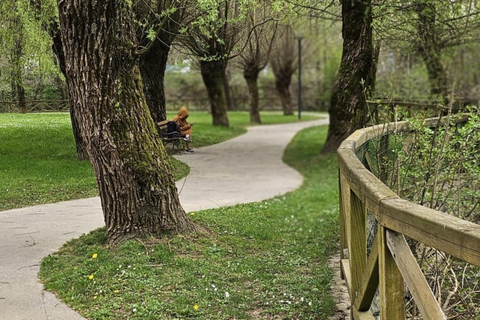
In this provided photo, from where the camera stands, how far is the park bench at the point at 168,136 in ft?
28.7

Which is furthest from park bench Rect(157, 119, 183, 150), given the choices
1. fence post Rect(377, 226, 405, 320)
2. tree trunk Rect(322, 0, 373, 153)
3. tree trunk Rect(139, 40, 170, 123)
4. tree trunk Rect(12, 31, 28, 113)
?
fence post Rect(377, 226, 405, 320)

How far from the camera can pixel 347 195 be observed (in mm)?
3961

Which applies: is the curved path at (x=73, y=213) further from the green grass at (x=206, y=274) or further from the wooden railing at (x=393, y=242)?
the wooden railing at (x=393, y=242)

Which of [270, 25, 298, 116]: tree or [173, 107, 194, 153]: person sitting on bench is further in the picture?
[270, 25, 298, 116]: tree

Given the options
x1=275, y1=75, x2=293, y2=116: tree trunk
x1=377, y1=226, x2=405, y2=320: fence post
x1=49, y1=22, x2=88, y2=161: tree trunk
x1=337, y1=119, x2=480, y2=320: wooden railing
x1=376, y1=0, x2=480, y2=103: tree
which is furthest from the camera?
x1=275, y1=75, x2=293, y2=116: tree trunk

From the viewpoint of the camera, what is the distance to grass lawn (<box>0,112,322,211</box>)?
27.0ft

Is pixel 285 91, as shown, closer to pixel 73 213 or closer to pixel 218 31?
pixel 218 31

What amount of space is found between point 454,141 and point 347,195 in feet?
4.87

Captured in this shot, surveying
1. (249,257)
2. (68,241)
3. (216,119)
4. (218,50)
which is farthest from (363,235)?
(216,119)

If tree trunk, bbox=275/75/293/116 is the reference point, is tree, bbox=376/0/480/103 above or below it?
above

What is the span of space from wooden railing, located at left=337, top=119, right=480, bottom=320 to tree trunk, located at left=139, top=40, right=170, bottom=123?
18.1 ft

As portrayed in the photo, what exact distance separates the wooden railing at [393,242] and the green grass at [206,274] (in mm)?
976

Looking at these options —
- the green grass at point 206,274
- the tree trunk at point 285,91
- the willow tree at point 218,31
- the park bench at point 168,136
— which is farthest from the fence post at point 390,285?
the tree trunk at point 285,91

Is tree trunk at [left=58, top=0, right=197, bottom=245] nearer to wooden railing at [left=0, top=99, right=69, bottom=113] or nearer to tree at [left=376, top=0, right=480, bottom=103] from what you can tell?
wooden railing at [left=0, top=99, right=69, bottom=113]
